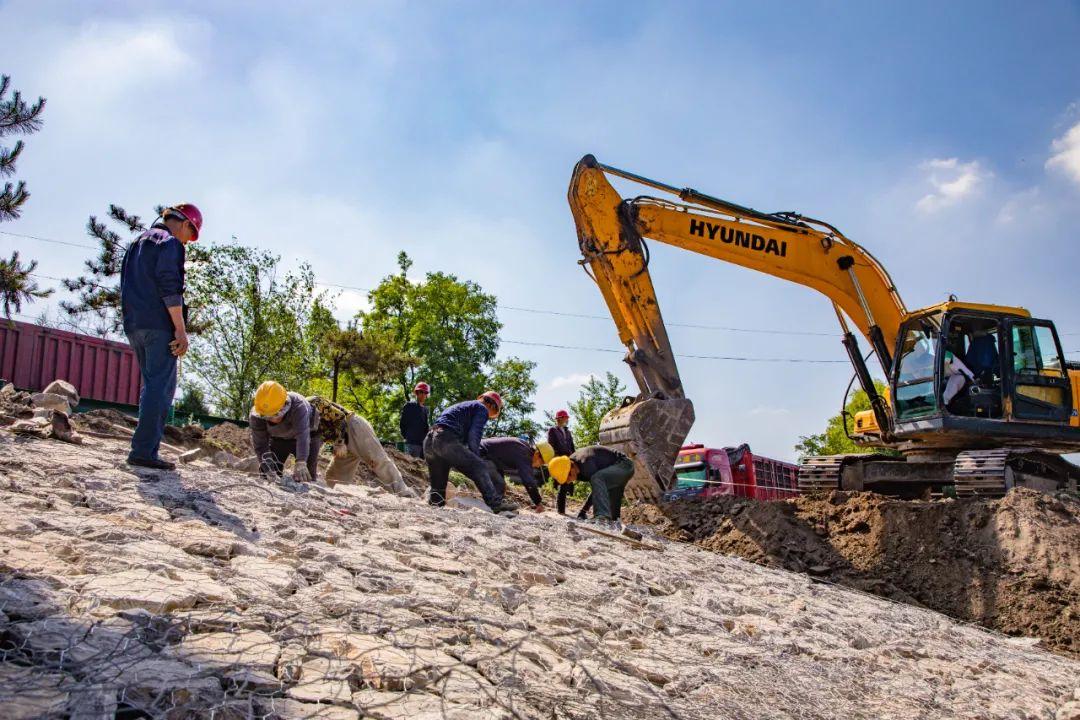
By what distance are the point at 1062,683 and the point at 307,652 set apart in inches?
203

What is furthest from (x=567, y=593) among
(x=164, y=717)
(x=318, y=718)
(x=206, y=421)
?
(x=206, y=421)

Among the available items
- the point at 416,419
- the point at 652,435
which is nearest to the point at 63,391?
the point at 416,419

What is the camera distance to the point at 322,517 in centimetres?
559

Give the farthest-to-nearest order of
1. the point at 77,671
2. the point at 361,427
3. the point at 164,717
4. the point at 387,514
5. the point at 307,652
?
the point at 361,427 < the point at 387,514 < the point at 307,652 < the point at 77,671 < the point at 164,717

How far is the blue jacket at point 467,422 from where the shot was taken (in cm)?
816

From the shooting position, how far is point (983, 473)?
9.67m

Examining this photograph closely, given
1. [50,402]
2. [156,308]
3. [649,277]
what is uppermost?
[649,277]

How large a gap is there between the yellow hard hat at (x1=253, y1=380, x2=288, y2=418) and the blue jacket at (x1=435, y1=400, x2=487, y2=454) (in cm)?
155

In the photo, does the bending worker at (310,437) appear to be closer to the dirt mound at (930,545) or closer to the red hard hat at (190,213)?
the red hard hat at (190,213)

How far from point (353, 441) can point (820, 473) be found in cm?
647

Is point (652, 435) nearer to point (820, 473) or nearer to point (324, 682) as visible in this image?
point (820, 473)

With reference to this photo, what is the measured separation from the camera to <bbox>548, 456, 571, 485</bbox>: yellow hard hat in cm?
900

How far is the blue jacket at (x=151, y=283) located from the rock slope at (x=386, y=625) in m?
0.99

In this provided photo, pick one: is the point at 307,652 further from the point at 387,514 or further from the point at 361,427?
the point at 361,427
